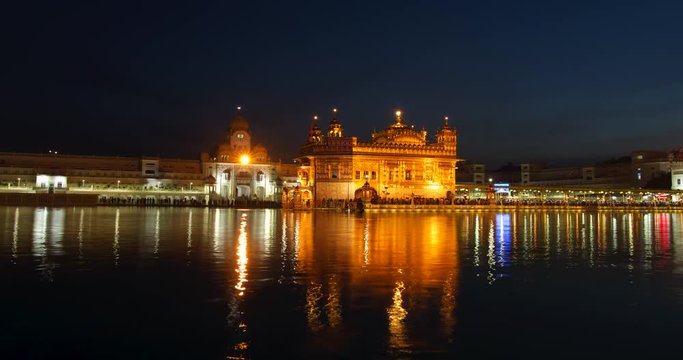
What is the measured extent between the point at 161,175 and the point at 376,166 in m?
34.6

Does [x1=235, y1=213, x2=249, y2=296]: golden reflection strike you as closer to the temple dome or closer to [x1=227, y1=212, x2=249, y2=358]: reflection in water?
[x1=227, y1=212, x2=249, y2=358]: reflection in water

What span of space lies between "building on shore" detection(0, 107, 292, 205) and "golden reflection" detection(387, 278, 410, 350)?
218 ft

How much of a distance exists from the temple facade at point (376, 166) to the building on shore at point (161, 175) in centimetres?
1336

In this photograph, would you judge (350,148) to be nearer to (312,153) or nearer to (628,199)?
(312,153)

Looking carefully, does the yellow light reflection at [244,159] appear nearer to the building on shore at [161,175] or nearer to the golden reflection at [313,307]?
the building on shore at [161,175]

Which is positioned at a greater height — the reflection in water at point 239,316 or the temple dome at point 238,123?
the temple dome at point 238,123

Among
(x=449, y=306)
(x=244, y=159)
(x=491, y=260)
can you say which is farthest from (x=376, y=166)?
(x=449, y=306)

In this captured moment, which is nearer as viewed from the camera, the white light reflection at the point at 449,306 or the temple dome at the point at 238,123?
Answer: the white light reflection at the point at 449,306

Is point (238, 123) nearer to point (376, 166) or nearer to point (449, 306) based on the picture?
point (376, 166)

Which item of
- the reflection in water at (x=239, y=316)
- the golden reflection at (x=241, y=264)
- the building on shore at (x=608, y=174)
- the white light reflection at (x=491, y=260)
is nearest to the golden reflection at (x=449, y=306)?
the white light reflection at (x=491, y=260)

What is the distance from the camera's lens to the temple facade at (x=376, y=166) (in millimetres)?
63969

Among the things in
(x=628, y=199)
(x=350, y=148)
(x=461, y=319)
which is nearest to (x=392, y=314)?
(x=461, y=319)

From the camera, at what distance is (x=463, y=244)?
17797 millimetres

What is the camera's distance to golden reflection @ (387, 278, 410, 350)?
6398 millimetres
